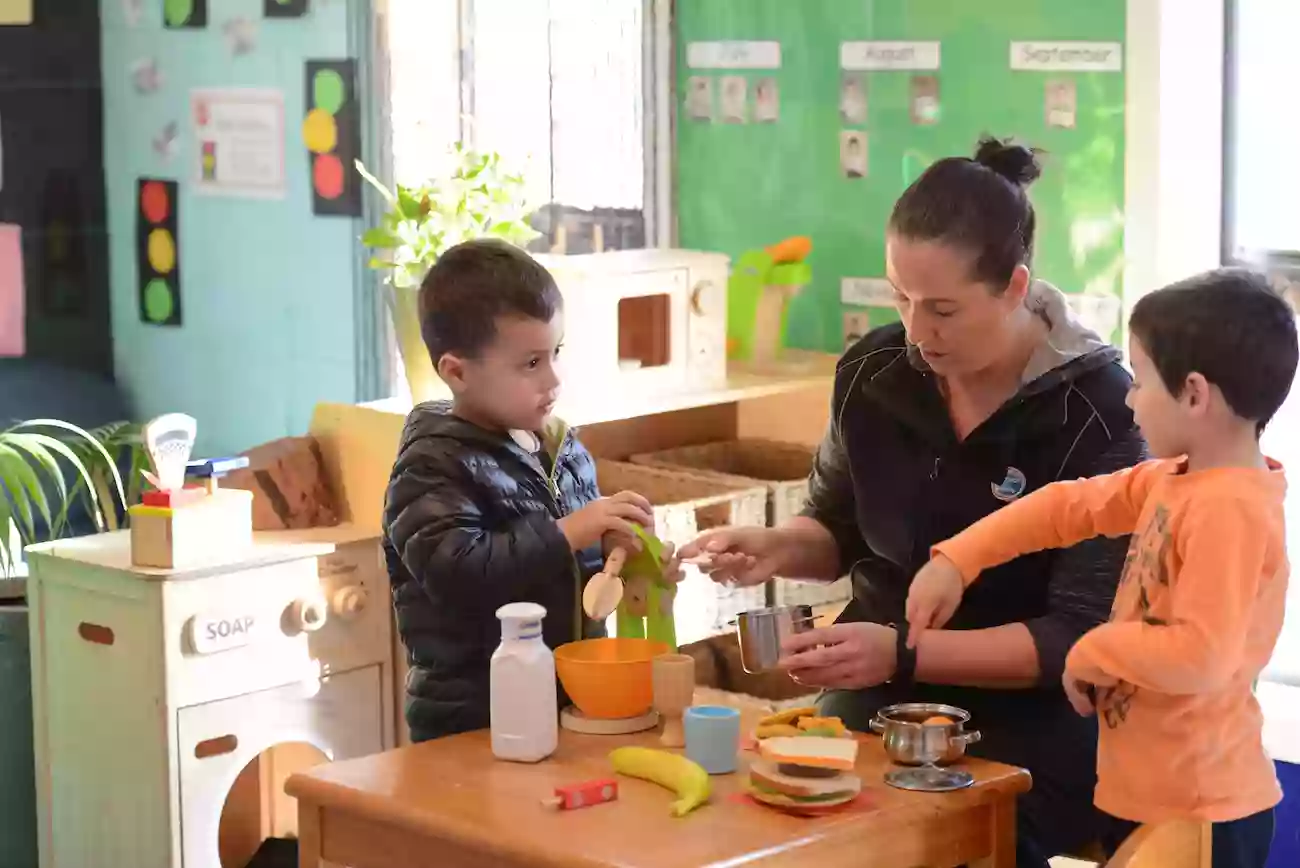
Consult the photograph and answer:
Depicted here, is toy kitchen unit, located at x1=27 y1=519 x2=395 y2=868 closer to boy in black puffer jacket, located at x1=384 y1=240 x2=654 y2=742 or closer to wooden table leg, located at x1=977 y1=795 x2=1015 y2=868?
boy in black puffer jacket, located at x1=384 y1=240 x2=654 y2=742

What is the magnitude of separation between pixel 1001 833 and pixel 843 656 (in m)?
0.33

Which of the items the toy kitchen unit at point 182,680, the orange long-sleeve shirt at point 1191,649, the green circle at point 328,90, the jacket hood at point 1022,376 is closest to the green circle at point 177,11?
the green circle at point 328,90

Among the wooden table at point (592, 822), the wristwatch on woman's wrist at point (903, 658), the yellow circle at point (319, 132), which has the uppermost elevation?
the yellow circle at point (319, 132)

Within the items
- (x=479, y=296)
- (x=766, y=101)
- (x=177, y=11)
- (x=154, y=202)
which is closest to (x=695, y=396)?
(x=766, y=101)

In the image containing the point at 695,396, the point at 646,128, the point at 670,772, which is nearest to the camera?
the point at 670,772

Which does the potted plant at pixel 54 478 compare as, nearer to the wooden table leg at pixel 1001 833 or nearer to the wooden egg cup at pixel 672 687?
the wooden egg cup at pixel 672 687

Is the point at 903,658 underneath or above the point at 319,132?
underneath

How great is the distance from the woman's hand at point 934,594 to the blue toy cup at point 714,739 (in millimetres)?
272

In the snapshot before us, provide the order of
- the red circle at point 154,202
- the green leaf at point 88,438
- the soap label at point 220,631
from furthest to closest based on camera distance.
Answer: the red circle at point 154,202 → the green leaf at point 88,438 → the soap label at point 220,631

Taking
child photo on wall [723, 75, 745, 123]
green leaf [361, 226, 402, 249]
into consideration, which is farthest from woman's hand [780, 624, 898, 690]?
child photo on wall [723, 75, 745, 123]

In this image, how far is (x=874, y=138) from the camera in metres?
4.02

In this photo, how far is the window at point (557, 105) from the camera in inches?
172

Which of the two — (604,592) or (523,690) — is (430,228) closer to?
(604,592)

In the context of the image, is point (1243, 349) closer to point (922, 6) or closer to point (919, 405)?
point (919, 405)
